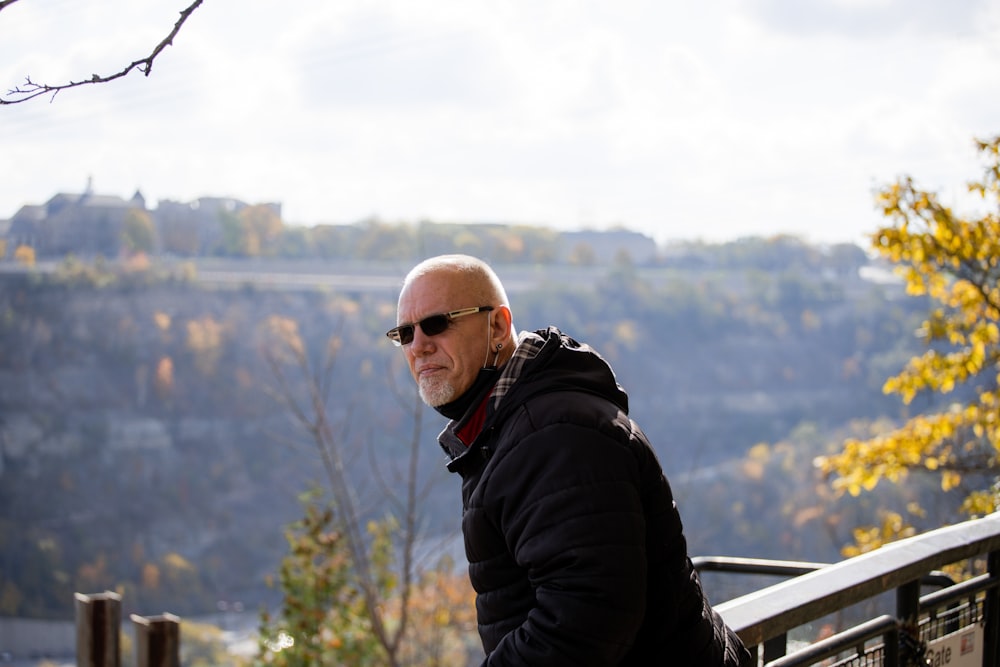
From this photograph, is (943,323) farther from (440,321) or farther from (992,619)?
(440,321)

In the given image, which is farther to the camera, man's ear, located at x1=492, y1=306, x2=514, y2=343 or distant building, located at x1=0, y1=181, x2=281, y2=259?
distant building, located at x1=0, y1=181, x2=281, y2=259

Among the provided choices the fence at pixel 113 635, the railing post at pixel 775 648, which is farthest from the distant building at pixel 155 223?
the railing post at pixel 775 648

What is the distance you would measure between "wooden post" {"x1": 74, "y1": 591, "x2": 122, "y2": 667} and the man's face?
13.7 feet

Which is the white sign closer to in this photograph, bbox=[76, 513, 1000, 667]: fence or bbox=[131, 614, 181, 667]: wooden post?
bbox=[76, 513, 1000, 667]: fence

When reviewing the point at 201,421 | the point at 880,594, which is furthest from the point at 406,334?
the point at 201,421

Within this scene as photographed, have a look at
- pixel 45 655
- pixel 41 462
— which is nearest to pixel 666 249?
pixel 41 462

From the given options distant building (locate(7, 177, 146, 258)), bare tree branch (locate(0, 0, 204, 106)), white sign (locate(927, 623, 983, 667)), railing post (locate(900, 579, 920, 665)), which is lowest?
white sign (locate(927, 623, 983, 667))

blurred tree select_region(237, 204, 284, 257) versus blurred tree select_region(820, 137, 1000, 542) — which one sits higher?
blurred tree select_region(237, 204, 284, 257)

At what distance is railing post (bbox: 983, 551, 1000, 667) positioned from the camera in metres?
2.10

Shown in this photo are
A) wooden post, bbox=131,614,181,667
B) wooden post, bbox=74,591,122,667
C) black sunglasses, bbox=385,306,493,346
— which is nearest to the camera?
black sunglasses, bbox=385,306,493,346

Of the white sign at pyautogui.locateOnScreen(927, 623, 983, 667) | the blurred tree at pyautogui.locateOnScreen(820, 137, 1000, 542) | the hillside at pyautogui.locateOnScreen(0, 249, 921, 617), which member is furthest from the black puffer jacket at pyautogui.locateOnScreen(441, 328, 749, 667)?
the hillside at pyautogui.locateOnScreen(0, 249, 921, 617)

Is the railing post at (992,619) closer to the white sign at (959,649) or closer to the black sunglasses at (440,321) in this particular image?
the white sign at (959,649)

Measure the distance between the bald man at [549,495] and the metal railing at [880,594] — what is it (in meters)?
0.13

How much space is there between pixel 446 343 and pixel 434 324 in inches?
1.2
